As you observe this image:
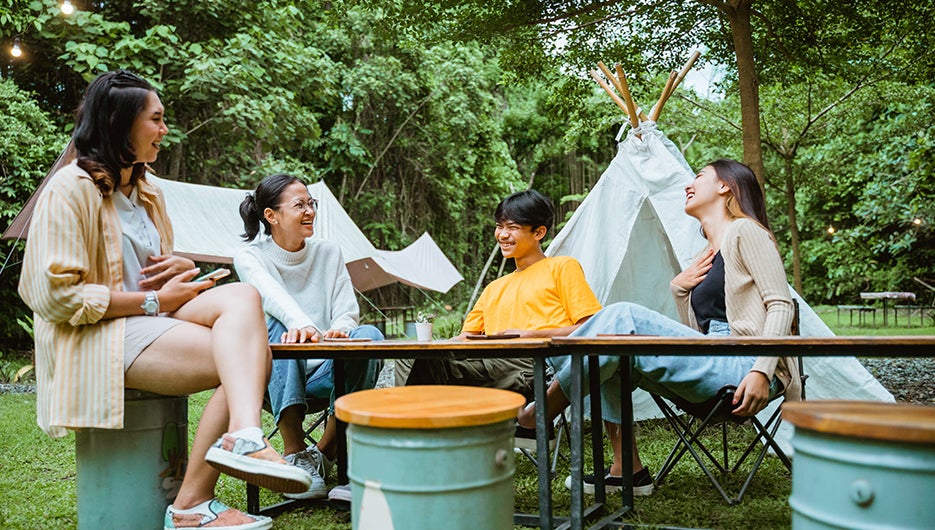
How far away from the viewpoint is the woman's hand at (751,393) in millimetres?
2129

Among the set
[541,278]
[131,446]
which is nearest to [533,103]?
[541,278]

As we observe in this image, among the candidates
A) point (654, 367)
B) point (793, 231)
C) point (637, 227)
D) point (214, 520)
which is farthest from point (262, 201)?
point (793, 231)

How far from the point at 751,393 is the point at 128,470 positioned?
172 cm

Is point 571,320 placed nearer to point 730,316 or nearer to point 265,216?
point 730,316

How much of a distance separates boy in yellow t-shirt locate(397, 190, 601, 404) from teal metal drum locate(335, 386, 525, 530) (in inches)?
49.1

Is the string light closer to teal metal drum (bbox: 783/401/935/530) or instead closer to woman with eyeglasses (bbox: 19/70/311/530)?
woman with eyeglasses (bbox: 19/70/311/530)

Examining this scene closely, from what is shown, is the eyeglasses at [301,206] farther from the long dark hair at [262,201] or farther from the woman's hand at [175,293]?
the woman's hand at [175,293]

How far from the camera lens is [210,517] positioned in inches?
69.4

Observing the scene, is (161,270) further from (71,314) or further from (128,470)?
(128,470)

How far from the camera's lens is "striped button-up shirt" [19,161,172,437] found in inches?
68.1

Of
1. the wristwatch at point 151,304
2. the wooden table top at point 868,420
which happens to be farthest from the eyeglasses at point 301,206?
the wooden table top at point 868,420

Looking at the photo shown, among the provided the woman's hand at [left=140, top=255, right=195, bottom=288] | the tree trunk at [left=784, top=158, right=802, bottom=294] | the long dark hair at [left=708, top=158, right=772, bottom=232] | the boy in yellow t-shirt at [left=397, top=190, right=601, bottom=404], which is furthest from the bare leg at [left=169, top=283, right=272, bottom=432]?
the tree trunk at [left=784, top=158, right=802, bottom=294]

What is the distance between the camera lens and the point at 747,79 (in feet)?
14.0

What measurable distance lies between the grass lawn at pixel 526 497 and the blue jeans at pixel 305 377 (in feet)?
1.23
